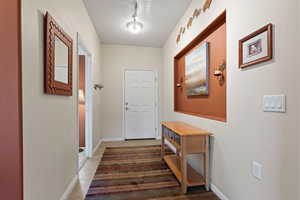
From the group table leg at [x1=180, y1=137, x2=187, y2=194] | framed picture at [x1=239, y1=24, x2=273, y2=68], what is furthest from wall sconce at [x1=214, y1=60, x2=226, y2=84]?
table leg at [x1=180, y1=137, x2=187, y2=194]

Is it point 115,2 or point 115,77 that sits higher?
point 115,2

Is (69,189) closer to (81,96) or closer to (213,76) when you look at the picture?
(81,96)

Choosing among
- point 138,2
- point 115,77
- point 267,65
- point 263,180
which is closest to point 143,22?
point 138,2

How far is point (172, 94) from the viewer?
11.8 ft

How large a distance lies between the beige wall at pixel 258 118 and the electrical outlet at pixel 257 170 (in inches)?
1.4

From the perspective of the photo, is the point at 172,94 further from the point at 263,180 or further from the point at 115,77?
the point at 263,180

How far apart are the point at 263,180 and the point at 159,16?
9.11ft

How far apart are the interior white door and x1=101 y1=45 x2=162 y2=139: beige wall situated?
6.4 inches

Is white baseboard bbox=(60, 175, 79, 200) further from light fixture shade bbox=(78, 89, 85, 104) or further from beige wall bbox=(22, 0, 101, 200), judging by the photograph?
light fixture shade bbox=(78, 89, 85, 104)

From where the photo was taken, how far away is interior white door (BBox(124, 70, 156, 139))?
440cm

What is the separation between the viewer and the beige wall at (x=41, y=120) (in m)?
1.10

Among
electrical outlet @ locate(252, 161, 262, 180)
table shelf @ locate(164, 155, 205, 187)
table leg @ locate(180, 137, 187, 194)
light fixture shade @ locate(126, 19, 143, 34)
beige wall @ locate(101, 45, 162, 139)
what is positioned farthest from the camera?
beige wall @ locate(101, 45, 162, 139)

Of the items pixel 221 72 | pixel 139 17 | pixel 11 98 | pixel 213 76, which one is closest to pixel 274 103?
pixel 221 72

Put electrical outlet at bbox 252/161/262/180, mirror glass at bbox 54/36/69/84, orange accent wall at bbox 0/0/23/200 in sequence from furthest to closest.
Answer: mirror glass at bbox 54/36/69/84 < electrical outlet at bbox 252/161/262/180 < orange accent wall at bbox 0/0/23/200
